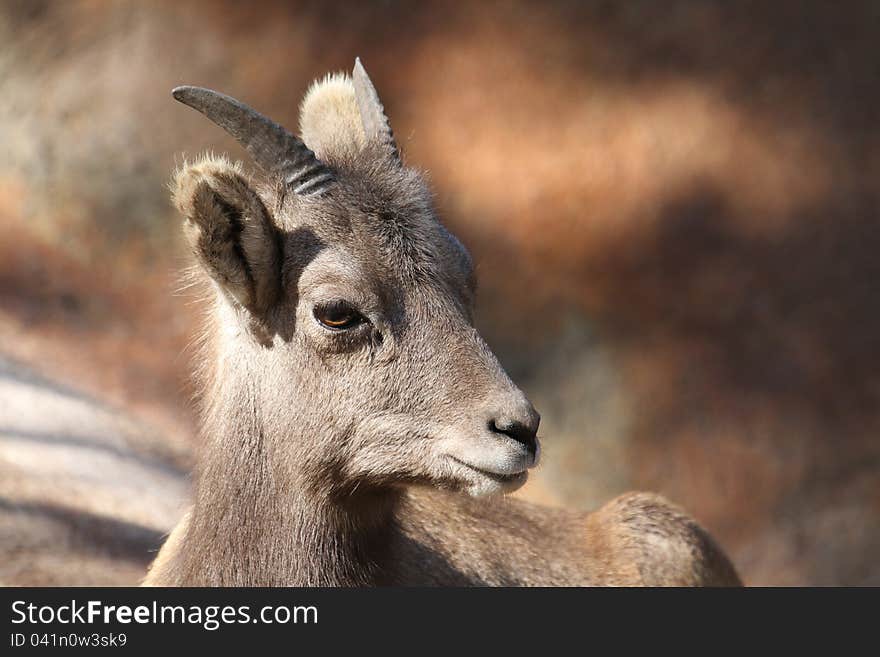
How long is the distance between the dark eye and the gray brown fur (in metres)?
0.03

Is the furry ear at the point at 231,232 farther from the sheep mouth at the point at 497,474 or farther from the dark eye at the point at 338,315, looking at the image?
the sheep mouth at the point at 497,474

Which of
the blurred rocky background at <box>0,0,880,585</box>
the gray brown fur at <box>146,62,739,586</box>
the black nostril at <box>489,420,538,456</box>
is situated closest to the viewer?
the black nostril at <box>489,420,538,456</box>

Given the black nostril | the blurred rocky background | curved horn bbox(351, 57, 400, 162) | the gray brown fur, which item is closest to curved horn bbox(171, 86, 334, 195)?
the gray brown fur

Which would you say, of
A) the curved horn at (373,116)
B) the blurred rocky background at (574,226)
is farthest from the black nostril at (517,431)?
the blurred rocky background at (574,226)

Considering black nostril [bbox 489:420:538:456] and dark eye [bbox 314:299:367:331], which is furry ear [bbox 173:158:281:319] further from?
black nostril [bbox 489:420:538:456]

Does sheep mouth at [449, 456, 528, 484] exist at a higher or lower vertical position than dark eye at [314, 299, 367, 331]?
lower

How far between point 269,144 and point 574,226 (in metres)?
6.10

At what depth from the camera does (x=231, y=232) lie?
4.70 m

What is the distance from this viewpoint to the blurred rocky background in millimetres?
9930

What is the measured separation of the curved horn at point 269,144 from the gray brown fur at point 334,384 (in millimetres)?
77

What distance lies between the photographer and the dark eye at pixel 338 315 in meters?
4.69

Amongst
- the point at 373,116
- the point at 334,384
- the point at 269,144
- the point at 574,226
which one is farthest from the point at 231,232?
the point at 574,226

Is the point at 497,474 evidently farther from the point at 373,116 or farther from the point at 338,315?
the point at 373,116

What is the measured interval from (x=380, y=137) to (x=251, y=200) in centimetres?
105
